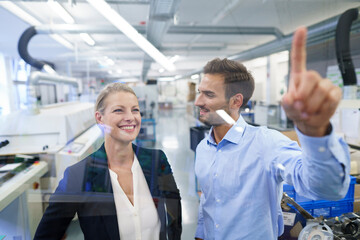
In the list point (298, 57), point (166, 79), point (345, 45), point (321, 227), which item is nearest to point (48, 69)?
point (166, 79)

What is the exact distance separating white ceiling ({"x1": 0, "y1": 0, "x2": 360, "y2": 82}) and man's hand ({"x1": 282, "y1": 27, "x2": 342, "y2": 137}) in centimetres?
52

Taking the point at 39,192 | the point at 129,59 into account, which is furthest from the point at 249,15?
the point at 39,192

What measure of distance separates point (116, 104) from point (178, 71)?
18.2 inches

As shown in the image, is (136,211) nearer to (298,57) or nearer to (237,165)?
(237,165)

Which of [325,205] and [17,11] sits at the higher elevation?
[17,11]

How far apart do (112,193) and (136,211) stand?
12cm

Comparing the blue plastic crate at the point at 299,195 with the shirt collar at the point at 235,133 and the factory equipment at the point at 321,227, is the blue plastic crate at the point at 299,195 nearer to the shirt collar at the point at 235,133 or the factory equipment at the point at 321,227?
the factory equipment at the point at 321,227

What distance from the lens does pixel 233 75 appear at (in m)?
0.79

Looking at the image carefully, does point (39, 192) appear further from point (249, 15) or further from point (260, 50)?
point (249, 15)

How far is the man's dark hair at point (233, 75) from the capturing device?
0.78 meters

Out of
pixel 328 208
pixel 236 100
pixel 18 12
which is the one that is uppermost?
pixel 18 12

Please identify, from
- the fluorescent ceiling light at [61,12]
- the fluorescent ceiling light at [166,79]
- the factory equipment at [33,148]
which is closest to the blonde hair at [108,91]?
the fluorescent ceiling light at [166,79]

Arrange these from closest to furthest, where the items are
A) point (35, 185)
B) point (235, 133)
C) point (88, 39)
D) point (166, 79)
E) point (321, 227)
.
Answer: point (235, 133)
point (321, 227)
point (166, 79)
point (88, 39)
point (35, 185)

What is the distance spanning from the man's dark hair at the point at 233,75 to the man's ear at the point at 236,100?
0.01m
